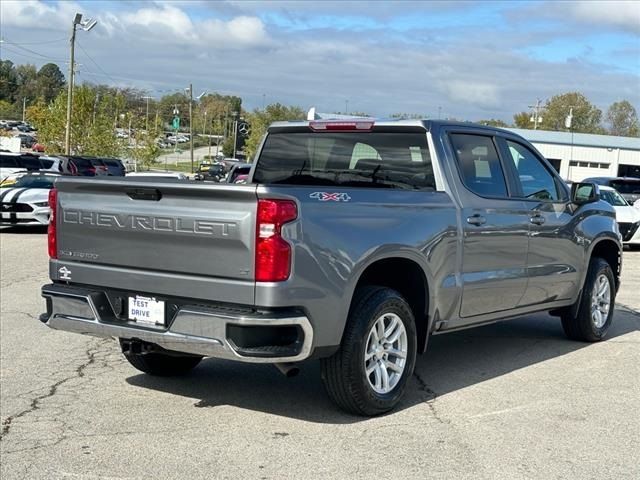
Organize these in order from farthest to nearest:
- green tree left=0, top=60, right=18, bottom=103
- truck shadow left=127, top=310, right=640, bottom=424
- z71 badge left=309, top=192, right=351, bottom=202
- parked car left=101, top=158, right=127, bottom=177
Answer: green tree left=0, top=60, right=18, bottom=103
parked car left=101, top=158, right=127, bottom=177
truck shadow left=127, top=310, right=640, bottom=424
z71 badge left=309, top=192, right=351, bottom=202

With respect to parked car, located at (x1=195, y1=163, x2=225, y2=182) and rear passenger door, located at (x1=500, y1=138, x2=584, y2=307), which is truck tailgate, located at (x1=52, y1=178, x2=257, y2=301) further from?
parked car, located at (x1=195, y1=163, x2=225, y2=182)

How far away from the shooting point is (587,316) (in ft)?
26.5

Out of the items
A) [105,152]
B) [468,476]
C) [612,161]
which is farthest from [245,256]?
[612,161]

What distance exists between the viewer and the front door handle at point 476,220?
6.31m

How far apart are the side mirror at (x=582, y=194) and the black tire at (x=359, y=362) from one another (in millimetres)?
2932

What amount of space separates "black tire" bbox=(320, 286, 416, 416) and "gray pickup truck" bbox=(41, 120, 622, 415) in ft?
0.03

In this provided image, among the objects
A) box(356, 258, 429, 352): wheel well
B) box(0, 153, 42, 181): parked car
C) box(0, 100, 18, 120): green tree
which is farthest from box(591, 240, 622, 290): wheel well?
box(0, 100, 18, 120): green tree

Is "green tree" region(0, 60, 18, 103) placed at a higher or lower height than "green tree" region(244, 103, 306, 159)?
higher

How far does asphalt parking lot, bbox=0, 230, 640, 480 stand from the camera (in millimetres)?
4676

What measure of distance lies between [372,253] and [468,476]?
1.53 m

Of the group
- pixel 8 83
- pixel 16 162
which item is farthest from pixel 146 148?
pixel 8 83

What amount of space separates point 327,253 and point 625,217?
15.9 metres

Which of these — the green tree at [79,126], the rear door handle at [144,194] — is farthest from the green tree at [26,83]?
the rear door handle at [144,194]

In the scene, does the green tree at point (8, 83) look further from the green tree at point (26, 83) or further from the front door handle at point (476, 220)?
the front door handle at point (476, 220)
